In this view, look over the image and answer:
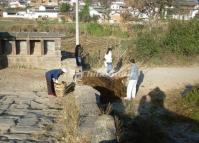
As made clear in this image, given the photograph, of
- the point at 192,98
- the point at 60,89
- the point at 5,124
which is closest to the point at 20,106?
the point at 60,89

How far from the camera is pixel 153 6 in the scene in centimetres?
3975

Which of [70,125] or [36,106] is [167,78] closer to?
[36,106]

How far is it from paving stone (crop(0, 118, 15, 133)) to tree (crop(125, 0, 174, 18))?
2868 cm

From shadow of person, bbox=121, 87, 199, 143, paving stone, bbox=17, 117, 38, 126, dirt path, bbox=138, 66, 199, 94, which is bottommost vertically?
shadow of person, bbox=121, 87, 199, 143

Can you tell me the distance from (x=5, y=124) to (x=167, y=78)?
1010cm

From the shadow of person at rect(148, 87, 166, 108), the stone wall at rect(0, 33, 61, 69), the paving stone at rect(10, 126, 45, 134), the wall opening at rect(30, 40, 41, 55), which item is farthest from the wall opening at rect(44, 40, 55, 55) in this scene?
the paving stone at rect(10, 126, 45, 134)

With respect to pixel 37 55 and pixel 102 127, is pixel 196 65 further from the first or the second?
pixel 102 127

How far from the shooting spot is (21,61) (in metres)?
18.9

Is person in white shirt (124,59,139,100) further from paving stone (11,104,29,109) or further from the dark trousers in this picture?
paving stone (11,104,29,109)

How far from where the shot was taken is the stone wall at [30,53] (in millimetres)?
18766

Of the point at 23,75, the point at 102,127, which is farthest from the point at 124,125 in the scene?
the point at 23,75

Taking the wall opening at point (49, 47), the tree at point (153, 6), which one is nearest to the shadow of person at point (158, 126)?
the wall opening at point (49, 47)

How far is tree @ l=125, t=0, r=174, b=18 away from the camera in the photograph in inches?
1531

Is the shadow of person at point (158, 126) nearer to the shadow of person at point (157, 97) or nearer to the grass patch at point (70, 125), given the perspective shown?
the shadow of person at point (157, 97)
